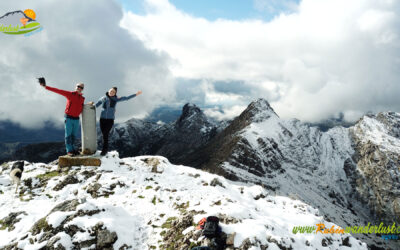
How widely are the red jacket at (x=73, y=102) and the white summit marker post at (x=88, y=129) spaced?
2.83ft

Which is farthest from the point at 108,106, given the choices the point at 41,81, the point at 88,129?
the point at 41,81

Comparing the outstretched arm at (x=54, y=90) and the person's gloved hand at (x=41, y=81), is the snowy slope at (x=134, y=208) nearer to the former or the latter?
the outstretched arm at (x=54, y=90)

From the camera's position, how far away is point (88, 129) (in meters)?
20.1

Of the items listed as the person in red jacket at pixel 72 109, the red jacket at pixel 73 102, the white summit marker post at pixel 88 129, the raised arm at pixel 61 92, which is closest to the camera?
the raised arm at pixel 61 92

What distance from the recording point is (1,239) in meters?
11.8

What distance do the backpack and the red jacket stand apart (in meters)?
13.3

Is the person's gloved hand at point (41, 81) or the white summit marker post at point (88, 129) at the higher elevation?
the person's gloved hand at point (41, 81)

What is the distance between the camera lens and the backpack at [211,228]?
10836 mm

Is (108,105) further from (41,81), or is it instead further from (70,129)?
(41,81)

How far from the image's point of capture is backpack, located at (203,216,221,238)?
10.8m

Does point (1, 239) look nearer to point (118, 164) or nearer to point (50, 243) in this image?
point (50, 243)

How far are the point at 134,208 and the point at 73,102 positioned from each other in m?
9.38

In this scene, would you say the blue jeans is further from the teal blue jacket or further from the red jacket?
the teal blue jacket

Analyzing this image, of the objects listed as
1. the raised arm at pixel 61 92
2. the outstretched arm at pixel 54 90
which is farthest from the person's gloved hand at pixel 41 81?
the raised arm at pixel 61 92
